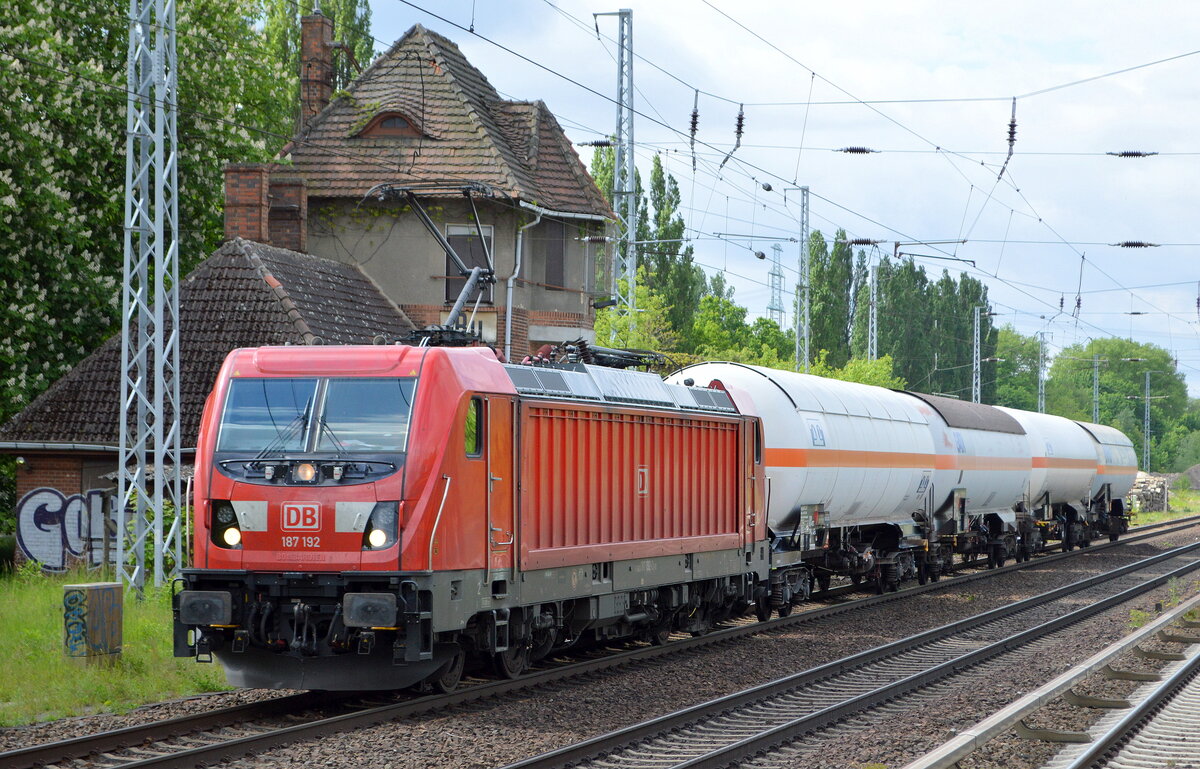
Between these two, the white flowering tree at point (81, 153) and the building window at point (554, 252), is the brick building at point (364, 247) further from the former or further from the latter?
the white flowering tree at point (81, 153)

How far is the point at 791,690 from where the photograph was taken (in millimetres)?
13844

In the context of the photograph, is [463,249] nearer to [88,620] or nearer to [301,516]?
[88,620]

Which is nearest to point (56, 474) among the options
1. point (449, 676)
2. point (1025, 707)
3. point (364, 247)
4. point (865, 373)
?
point (364, 247)

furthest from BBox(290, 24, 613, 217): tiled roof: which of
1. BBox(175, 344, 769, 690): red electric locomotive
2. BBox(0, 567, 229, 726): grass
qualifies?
BBox(175, 344, 769, 690): red electric locomotive

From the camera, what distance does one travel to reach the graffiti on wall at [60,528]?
2316 centimetres

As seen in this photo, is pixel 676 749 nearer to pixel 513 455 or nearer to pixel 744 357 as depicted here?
pixel 513 455

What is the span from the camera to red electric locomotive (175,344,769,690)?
37.7 feet

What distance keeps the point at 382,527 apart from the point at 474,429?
136 cm

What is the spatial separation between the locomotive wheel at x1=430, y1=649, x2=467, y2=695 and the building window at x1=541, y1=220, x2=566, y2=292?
64.6 ft

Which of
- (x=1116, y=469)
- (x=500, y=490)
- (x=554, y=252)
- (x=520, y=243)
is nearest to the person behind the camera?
(x=500, y=490)

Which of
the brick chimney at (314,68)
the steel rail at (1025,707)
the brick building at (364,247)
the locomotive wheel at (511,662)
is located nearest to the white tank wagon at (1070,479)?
the brick building at (364,247)

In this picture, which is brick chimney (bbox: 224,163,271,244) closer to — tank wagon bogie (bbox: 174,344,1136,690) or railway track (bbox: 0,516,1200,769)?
tank wagon bogie (bbox: 174,344,1136,690)

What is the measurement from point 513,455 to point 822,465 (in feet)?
29.1

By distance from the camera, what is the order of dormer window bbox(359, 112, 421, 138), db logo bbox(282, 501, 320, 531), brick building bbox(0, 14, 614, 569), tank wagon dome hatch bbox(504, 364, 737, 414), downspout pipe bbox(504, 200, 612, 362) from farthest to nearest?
dormer window bbox(359, 112, 421, 138)
downspout pipe bbox(504, 200, 612, 362)
brick building bbox(0, 14, 614, 569)
tank wagon dome hatch bbox(504, 364, 737, 414)
db logo bbox(282, 501, 320, 531)
